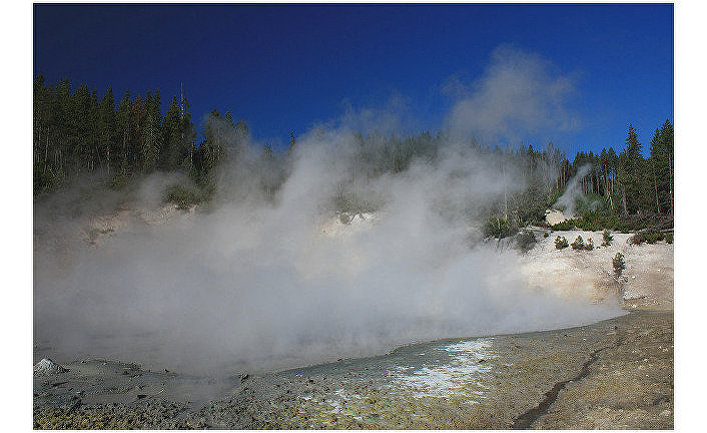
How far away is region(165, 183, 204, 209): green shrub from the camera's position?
13.3 metres

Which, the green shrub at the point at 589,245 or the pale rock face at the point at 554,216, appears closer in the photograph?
the green shrub at the point at 589,245

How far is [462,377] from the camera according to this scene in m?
4.54

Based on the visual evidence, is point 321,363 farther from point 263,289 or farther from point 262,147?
point 262,147

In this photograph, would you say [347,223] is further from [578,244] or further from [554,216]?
[554,216]

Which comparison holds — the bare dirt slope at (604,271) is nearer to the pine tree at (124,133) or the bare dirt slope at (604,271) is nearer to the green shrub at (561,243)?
the green shrub at (561,243)

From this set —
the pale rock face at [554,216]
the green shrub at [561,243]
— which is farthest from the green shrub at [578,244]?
the pale rock face at [554,216]

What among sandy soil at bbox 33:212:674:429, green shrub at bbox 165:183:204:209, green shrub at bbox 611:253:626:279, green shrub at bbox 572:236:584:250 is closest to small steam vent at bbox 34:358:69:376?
sandy soil at bbox 33:212:674:429

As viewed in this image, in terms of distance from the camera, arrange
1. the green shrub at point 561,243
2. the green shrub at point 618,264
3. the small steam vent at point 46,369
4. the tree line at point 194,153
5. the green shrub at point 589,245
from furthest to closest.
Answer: the green shrub at point 561,243
the green shrub at point 589,245
the green shrub at point 618,264
the tree line at point 194,153
the small steam vent at point 46,369

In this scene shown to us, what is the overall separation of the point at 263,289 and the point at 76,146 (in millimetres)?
15353

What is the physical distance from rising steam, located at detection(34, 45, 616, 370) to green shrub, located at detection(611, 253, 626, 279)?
10.9 ft

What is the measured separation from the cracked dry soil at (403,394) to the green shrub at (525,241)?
1137cm

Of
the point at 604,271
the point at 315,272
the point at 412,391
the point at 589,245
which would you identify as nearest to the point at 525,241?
the point at 589,245

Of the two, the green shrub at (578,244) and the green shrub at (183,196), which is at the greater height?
the green shrub at (183,196)

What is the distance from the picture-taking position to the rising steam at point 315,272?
7625mm
